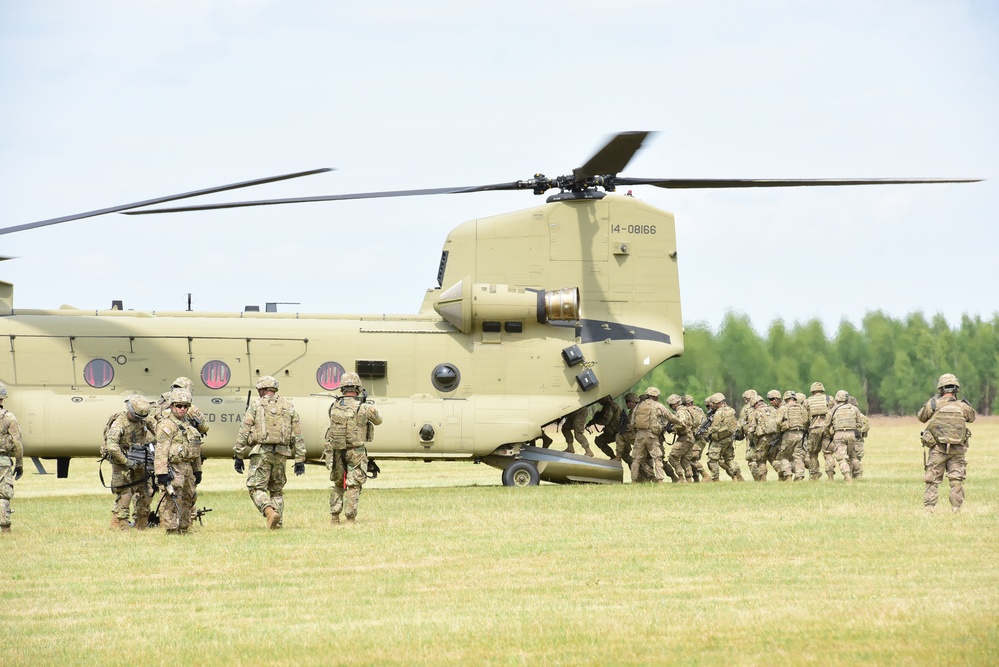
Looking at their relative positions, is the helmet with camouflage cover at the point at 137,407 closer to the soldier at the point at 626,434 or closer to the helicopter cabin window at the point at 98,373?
the helicopter cabin window at the point at 98,373

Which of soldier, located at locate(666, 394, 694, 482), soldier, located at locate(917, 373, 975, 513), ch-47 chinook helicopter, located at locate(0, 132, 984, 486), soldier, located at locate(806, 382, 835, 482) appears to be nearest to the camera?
soldier, located at locate(917, 373, 975, 513)

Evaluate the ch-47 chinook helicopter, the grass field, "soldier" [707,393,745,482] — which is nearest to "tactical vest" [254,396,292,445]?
the grass field

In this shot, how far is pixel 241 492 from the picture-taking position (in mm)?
22188

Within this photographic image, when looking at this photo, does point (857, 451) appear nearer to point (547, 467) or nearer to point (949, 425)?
point (547, 467)

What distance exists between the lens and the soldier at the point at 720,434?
23.1m

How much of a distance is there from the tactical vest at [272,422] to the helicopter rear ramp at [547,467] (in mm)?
6416

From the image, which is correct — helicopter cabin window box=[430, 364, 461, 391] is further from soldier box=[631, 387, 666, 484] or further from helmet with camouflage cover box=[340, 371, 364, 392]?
Answer: helmet with camouflage cover box=[340, 371, 364, 392]

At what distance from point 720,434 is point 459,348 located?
Result: 5.20 meters

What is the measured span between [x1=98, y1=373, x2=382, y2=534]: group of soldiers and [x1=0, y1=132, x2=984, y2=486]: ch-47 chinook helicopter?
442 cm

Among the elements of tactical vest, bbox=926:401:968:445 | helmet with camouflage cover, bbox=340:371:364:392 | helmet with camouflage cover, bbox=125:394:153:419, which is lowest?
tactical vest, bbox=926:401:968:445

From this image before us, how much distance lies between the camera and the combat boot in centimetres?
1495

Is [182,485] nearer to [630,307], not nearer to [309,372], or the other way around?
[309,372]

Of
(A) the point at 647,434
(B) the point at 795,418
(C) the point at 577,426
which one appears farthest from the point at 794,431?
(C) the point at 577,426

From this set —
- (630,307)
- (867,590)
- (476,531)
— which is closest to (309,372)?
(630,307)
